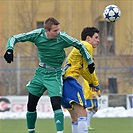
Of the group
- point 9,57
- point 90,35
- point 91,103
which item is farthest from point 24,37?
point 91,103

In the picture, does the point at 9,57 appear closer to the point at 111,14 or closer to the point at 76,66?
the point at 76,66

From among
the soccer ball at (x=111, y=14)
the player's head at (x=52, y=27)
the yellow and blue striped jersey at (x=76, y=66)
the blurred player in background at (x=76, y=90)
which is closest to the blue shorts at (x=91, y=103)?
the soccer ball at (x=111, y=14)

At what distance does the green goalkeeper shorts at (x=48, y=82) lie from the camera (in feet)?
27.6

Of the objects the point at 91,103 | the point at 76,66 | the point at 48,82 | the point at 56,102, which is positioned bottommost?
the point at 91,103

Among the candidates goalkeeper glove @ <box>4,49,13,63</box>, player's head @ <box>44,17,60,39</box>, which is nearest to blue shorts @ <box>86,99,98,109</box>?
player's head @ <box>44,17,60,39</box>

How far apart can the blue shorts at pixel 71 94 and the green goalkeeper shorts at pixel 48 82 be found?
0.14m

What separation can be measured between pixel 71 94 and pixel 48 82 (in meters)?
0.40

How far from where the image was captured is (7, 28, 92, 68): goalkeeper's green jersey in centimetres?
841

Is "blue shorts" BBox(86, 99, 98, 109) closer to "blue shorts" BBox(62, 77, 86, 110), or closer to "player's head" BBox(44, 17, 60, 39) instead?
"blue shorts" BBox(62, 77, 86, 110)

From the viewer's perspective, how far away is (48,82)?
8469 millimetres

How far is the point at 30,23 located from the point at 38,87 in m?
21.3

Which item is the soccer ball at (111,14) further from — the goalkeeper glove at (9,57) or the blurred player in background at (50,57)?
the goalkeeper glove at (9,57)

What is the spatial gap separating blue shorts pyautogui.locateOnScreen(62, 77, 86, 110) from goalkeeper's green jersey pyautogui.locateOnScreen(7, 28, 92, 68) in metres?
0.33

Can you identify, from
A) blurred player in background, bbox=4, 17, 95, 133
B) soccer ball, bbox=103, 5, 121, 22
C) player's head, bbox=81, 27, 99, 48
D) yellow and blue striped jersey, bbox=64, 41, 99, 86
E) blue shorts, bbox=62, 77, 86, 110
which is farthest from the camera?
soccer ball, bbox=103, 5, 121, 22
